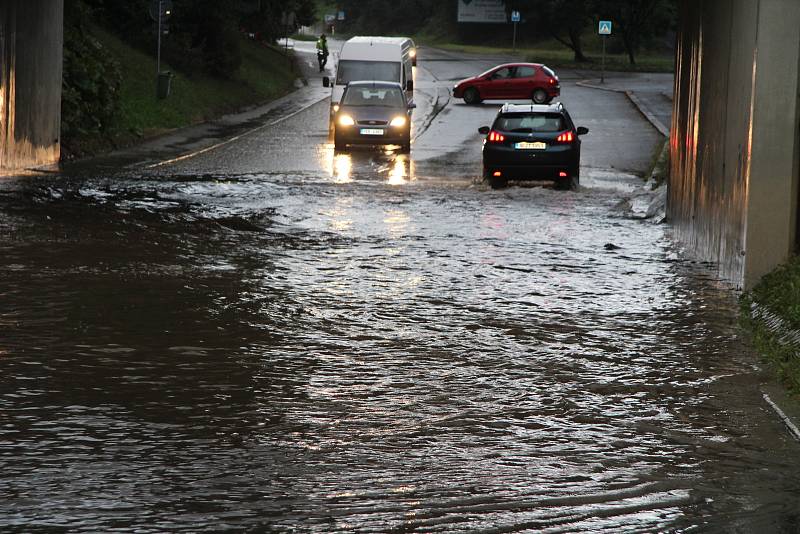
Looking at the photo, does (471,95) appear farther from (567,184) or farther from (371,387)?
(371,387)

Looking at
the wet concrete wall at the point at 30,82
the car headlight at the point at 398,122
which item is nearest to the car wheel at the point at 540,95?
the car headlight at the point at 398,122

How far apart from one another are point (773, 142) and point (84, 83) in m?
20.8

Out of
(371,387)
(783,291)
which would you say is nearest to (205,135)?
(783,291)

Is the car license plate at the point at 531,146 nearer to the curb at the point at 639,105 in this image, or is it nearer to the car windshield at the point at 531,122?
the car windshield at the point at 531,122

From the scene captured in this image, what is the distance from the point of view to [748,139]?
1374 cm

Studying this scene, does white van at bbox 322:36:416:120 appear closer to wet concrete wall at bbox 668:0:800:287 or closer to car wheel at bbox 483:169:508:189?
car wheel at bbox 483:169:508:189

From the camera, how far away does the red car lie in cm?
5053

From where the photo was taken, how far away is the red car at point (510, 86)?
1989 inches

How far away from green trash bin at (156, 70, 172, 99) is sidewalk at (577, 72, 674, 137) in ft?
46.1

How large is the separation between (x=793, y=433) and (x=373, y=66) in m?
33.9

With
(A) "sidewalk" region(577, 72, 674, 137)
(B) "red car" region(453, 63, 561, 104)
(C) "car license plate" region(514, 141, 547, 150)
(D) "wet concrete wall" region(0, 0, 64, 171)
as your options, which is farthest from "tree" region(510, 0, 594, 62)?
(C) "car license plate" region(514, 141, 547, 150)

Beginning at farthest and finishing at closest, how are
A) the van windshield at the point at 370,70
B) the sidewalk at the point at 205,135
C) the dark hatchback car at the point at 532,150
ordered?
the van windshield at the point at 370,70
the sidewalk at the point at 205,135
the dark hatchback car at the point at 532,150

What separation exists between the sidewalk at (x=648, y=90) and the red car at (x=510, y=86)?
3.16 meters

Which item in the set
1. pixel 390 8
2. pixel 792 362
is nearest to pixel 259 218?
pixel 792 362
